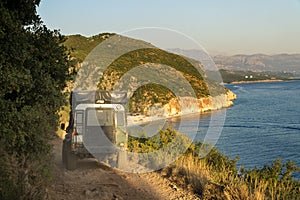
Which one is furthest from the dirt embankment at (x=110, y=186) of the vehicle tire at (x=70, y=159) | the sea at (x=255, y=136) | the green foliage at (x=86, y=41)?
the green foliage at (x=86, y=41)

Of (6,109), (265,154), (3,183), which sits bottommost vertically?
(265,154)

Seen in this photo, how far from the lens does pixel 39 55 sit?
879cm

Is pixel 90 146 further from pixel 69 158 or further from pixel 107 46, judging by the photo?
pixel 107 46

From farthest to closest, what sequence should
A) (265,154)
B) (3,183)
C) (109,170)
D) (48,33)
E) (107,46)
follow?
(107,46), (265,154), (109,170), (48,33), (3,183)

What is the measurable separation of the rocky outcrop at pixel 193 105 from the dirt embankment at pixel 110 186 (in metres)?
70.9

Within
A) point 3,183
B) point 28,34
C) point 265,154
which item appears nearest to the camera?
point 3,183

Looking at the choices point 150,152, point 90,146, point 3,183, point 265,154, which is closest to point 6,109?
point 3,183

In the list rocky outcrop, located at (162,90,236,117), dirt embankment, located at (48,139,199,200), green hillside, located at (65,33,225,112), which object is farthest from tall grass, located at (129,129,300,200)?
rocky outcrop, located at (162,90,236,117)

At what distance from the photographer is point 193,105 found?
303 feet

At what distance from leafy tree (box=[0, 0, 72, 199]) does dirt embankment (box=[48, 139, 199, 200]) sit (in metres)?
0.95

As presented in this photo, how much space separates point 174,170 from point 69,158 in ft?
11.3

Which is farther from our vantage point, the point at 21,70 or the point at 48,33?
the point at 48,33

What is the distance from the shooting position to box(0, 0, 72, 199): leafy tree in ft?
21.2

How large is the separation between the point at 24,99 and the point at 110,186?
3480mm
